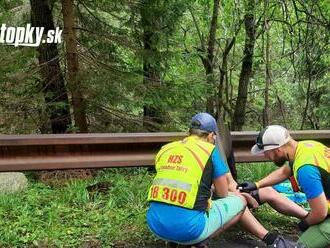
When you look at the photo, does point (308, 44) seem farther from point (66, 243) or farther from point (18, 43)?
point (66, 243)

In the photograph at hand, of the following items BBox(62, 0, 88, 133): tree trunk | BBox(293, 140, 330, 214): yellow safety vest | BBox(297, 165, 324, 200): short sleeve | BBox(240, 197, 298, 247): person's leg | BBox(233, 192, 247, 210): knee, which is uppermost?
BBox(62, 0, 88, 133): tree trunk

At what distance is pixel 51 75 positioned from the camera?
351 inches

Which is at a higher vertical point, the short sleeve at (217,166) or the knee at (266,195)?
the short sleeve at (217,166)

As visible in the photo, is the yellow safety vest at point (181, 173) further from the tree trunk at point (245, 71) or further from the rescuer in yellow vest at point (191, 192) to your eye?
the tree trunk at point (245, 71)

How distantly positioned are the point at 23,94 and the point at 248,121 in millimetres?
10792

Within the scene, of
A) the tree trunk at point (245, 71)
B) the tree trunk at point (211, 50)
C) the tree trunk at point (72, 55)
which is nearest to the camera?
the tree trunk at point (72, 55)

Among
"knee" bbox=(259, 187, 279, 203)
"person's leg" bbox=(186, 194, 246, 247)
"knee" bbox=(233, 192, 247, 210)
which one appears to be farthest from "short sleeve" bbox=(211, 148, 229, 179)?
"knee" bbox=(259, 187, 279, 203)

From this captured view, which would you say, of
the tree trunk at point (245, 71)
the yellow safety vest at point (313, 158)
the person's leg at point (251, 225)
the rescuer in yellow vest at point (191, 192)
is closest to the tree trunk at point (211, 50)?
the tree trunk at point (245, 71)

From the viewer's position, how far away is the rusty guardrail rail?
4879 millimetres

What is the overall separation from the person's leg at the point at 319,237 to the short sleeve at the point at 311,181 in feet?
1.07

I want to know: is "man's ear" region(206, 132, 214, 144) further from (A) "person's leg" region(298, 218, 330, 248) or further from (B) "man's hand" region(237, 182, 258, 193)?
(A) "person's leg" region(298, 218, 330, 248)

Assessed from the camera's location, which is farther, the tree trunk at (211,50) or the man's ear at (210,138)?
the tree trunk at (211,50)

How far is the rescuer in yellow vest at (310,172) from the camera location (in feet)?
12.2

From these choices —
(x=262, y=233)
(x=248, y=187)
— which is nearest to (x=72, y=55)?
(x=248, y=187)
